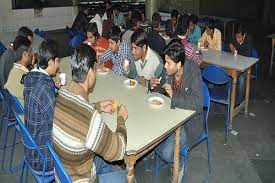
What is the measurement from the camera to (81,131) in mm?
2137

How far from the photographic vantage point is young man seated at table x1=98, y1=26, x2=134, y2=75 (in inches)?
176

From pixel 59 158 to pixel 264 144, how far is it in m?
3.09

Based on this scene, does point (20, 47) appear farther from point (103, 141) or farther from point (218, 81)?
point (218, 81)

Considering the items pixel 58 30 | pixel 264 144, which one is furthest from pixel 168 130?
pixel 58 30

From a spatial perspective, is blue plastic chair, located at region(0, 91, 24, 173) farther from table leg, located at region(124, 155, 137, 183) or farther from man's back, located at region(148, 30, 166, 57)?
man's back, located at region(148, 30, 166, 57)

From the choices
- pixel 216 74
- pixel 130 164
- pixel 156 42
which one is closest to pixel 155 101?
pixel 130 164

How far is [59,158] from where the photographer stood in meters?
2.29

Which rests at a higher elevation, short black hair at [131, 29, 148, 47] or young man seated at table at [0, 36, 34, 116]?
short black hair at [131, 29, 148, 47]

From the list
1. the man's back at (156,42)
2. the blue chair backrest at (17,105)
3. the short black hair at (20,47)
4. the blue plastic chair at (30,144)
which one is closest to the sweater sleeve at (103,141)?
the blue plastic chair at (30,144)

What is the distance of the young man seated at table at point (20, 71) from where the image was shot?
3461 millimetres

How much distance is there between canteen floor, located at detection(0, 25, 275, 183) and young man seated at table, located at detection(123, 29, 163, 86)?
3.49 ft

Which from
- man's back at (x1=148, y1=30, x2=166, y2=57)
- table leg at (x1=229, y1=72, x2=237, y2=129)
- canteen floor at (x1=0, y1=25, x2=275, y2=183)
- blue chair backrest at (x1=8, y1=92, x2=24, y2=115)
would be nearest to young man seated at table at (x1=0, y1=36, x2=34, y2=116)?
blue chair backrest at (x1=8, y1=92, x2=24, y2=115)

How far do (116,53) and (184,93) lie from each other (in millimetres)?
1665

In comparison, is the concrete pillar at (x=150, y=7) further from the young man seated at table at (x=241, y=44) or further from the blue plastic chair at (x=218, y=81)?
the blue plastic chair at (x=218, y=81)
